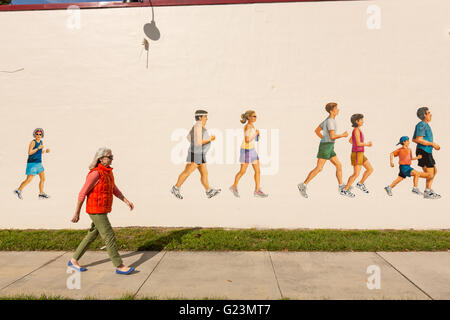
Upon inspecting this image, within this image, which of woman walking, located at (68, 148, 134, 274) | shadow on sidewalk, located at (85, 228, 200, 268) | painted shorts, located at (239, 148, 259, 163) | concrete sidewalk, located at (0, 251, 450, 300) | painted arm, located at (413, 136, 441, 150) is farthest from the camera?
painted shorts, located at (239, 148, 259, 163)

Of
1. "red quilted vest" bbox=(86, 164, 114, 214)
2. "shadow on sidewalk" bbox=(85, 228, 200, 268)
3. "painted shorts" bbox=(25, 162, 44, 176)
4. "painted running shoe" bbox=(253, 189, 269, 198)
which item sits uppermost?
"painted shorts" bbox=(25, 162, 44, 176)

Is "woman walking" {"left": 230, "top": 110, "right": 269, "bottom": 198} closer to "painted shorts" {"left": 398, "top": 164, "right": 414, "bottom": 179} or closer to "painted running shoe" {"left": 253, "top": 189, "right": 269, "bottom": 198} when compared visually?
"painted running shoe" {"left": 253, "top": 189, "right": 269, "bottom": 198}

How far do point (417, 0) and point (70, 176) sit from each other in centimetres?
883

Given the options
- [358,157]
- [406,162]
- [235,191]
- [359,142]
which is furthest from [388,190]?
[235,191]

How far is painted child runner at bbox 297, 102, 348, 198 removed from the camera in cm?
628

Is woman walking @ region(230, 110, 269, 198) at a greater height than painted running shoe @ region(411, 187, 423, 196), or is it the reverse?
woman walking @ region(230, 110, 269, 198)

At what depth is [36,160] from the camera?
6539 millimetres

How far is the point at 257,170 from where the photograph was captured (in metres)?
6.40

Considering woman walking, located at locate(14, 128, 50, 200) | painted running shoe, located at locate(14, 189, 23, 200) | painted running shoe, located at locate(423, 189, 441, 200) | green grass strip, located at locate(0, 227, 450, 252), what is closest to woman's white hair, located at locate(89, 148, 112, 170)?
green grass strip, located at locate(0, 227, 450, 252)

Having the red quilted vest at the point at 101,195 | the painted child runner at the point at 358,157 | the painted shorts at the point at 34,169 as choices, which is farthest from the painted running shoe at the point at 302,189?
the painted shorts at the point at 34,169

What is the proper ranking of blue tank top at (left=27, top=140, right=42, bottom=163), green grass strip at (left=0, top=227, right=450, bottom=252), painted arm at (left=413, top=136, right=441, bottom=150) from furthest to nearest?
blue tank top at (left=27, top=140, right=42, bottom=163) < painted arm at (left=413, top=136, right=441, bottom=150) < green grass strip at (left=0, top=227, right=450, bottom=252)

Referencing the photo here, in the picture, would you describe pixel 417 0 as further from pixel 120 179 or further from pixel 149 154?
pixel 120 179

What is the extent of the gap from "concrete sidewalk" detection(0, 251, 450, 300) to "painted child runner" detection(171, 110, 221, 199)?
178 cm

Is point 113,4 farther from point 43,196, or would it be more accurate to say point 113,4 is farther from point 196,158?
point 43,196
